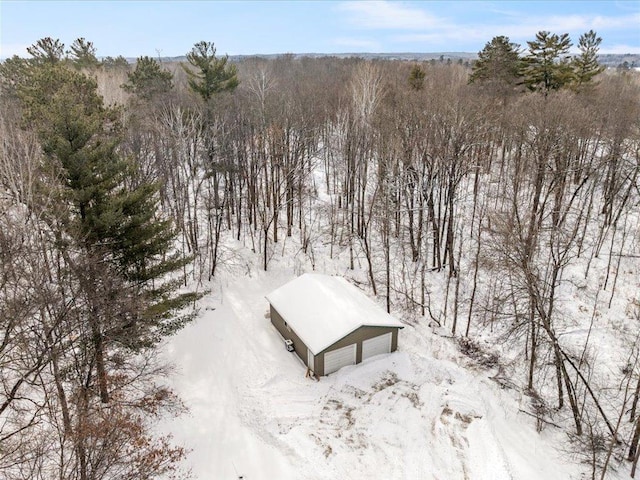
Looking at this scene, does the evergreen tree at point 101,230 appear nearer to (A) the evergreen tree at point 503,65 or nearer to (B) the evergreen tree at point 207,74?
(B) the evergreen tree at point 207,74

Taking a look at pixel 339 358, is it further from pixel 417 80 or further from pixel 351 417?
pixel 417 80

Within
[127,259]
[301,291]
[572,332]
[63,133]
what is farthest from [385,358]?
[63,133]

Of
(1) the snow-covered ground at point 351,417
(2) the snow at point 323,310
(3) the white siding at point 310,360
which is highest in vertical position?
(2) the snow at point 323,310

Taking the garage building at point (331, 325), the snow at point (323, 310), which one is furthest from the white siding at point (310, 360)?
the snow at point (323, 310)


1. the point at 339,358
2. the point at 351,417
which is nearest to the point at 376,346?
the point at 339,358

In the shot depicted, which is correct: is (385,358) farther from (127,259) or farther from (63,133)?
(63,133)
